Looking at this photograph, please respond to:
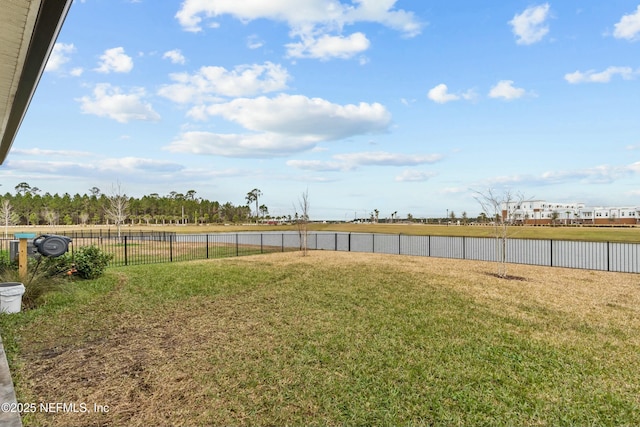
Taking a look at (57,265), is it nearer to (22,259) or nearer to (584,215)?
(22,259)

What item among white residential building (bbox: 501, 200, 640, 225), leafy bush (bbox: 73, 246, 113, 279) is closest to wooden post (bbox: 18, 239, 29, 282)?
leafy bush (bbox: 73, 246, 113, 279)

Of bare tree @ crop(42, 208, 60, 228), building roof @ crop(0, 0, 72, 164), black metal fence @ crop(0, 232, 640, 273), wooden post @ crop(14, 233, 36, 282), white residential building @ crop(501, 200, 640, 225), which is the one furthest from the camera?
white residential building @ crop(501, 200, 640, 225)

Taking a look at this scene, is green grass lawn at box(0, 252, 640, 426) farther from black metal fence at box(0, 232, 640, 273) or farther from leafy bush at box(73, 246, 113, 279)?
black metal fence at box(0, 232, 640, 273)

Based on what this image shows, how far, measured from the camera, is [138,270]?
1238 centimetres

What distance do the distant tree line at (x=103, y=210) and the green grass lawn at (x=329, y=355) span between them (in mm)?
59923

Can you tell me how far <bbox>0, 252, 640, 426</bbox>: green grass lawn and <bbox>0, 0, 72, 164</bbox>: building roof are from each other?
11.7 feet

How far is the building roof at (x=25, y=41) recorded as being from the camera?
2.71 metres

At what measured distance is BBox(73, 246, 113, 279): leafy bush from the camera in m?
9.99

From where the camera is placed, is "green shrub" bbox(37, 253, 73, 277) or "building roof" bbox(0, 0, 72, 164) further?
"green shrub" bbox(37, 253, 73, 277)

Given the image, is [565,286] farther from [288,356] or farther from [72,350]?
[72,350]

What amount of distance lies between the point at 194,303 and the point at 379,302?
14.6ft

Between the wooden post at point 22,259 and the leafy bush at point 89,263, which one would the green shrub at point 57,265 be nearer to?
the leafy bush at point 89,263

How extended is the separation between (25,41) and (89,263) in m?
8.71

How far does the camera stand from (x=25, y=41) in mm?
3135
